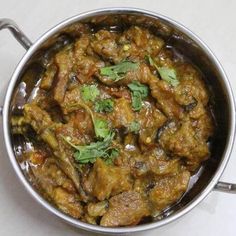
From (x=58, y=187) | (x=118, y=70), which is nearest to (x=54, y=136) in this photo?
(x=58, y=187)

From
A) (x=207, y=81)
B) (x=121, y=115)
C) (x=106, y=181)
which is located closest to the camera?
(x=106, y=181)

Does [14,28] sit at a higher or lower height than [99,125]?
higher

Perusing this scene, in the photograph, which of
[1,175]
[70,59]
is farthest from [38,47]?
[1,175]

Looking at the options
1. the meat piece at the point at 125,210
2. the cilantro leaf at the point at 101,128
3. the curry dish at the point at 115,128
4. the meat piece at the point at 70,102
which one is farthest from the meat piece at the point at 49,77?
the meat piece at the point at 125,210

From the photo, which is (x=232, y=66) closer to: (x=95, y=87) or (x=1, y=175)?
(x=95, y=87)

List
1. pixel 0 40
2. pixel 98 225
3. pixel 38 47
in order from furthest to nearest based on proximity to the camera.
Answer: pixel 0 40 < pixel 38 47 < pixel 98 225

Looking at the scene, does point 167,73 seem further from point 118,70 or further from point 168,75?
point 118,70

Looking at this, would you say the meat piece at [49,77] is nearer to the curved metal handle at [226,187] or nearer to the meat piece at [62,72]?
the meat piece at [62,72]
